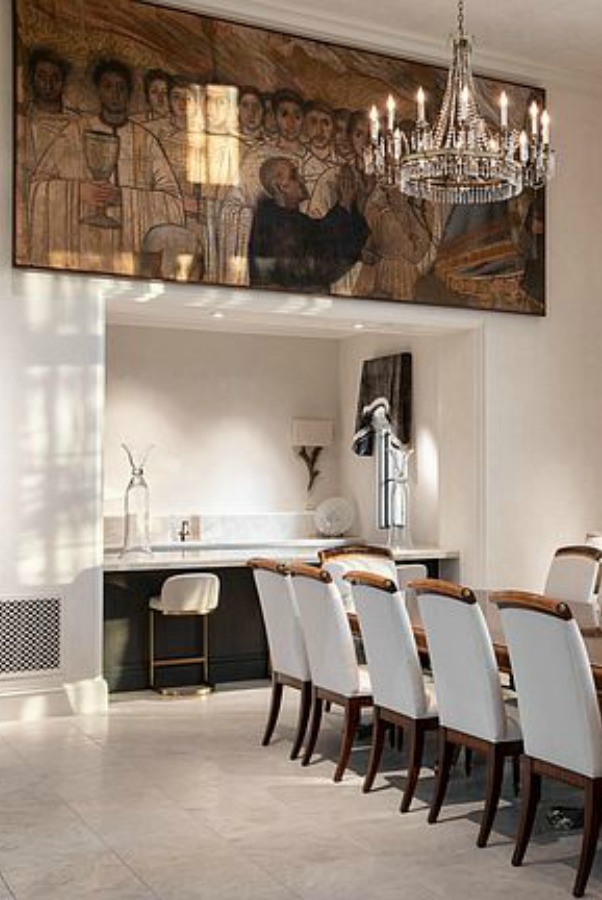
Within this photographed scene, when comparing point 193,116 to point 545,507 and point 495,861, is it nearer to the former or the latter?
point 545,507

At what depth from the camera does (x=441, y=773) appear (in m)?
4.67

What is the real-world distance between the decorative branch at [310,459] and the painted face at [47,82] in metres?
5.24

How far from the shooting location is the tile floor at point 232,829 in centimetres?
396

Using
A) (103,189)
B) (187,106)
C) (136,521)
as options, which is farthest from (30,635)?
(187,106)

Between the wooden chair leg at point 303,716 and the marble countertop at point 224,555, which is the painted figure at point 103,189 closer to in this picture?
the marble countertop at point 224,555

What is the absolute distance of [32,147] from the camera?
22.4 ft

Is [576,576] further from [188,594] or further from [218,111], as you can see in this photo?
[218,111]

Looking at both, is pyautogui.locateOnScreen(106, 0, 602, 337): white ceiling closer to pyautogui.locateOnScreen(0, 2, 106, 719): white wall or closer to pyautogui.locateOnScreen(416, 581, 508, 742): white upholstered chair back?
pyautogui.locateOnScreen(0, 2, 106, 719): white wall

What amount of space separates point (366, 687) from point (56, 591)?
7.86 ft

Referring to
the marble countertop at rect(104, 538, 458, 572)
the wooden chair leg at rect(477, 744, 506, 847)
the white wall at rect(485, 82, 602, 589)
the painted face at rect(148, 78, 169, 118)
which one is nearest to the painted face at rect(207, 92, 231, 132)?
the painted face at rect(148, 78, 169, 118)

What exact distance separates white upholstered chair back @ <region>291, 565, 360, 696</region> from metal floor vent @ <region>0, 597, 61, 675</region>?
78.0 inches

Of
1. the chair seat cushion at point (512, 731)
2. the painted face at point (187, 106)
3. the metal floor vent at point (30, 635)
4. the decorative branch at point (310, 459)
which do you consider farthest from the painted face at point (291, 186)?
the chair seat cushion at point (512, 731)

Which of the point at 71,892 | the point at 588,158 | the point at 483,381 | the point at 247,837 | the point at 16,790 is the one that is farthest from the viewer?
the point at 588,158

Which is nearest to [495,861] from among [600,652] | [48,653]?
[600,652]
